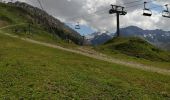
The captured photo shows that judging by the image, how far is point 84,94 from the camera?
34094 mm

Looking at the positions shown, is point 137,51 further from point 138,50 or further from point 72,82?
point 72,82

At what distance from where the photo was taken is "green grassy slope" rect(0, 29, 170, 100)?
3394cm

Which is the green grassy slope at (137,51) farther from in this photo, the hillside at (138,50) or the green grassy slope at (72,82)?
the green grassy slope at (72,82)

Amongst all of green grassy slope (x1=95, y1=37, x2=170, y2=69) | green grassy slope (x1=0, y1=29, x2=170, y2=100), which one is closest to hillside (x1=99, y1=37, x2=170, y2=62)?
green grassy slope (x1=95, y1=37, x2=170, y2=69)

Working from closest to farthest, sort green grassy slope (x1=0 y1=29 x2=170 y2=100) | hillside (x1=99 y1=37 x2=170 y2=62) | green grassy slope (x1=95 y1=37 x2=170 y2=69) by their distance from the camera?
green grassy slope (x1=0 y1=29 x2=170 y2=100)
green grassy slope (x1=95 y1=37 x2=170 y2=69)
hillside (x1=99 y1=37 x2=170 y2=62)

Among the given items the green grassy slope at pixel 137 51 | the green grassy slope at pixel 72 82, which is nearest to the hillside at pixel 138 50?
the green grassy slope at pixel 137 51

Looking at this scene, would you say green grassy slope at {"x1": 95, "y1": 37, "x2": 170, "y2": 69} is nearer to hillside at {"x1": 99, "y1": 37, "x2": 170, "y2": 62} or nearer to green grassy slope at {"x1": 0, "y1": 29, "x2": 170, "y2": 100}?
hillside at {"x1": 99, "y1": 37, "x2": 170, "y2": 62}

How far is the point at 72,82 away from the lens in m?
38.2

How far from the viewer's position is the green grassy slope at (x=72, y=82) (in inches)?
1336

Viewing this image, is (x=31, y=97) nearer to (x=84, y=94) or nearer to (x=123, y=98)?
(x=84, y=94)

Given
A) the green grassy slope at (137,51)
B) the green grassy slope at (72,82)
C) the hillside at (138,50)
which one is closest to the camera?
the green grassy slope at (72,82)

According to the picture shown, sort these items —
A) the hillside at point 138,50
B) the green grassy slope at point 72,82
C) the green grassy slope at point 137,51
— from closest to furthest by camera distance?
1. the green grassy slope at point 72,82
2. the green grassy slope at point 137,51
3. the hillside at point 138,50

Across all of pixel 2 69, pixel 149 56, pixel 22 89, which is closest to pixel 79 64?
pixel 2 69

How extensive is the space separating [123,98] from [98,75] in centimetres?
1001
